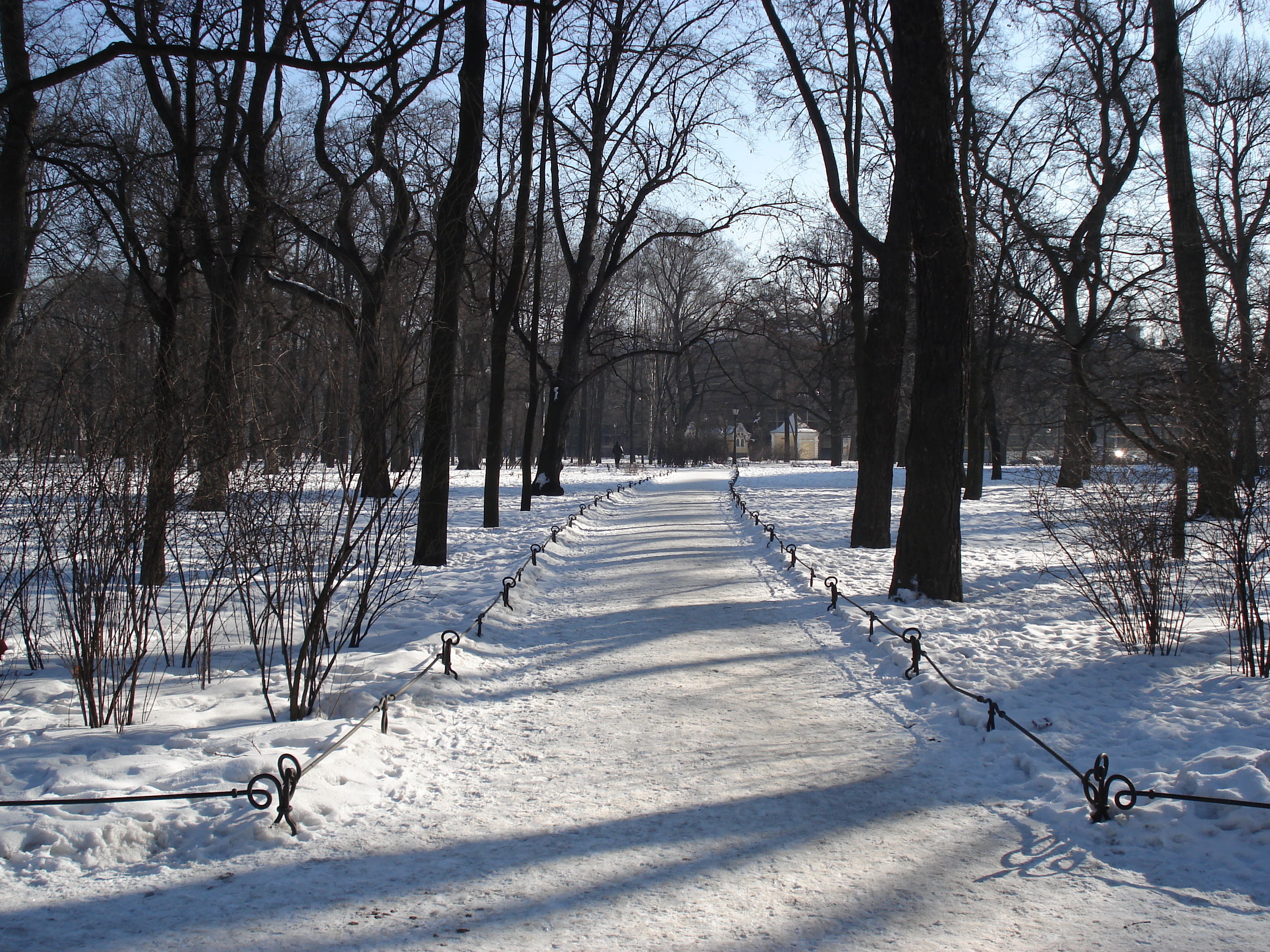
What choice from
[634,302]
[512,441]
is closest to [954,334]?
[634,302]

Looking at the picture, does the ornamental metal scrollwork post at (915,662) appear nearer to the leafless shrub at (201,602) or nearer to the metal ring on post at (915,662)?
the metal ring on post at (915,662)

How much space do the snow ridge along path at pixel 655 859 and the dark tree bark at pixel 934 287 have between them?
10.5ft

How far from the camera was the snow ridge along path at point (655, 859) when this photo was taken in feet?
9.30

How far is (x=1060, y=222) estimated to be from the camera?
78.3 feet

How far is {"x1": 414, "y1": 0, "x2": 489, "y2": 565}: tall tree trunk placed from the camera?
9984 millimetres

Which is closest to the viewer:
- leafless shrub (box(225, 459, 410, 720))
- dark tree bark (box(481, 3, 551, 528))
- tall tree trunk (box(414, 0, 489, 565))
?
leafless shrub (box(225, 459, 410, 720))

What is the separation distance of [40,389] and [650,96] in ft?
57.6

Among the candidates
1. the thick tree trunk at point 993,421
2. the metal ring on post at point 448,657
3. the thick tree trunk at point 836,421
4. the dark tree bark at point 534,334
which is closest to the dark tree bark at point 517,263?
the dark tree bark at point 534,334

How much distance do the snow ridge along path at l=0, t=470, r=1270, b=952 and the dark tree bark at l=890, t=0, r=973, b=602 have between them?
322 cm

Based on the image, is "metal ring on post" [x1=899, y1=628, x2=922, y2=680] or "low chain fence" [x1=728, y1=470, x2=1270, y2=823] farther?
"metal ring on post" [x1=899, y1=628, x2=922, y2=680]

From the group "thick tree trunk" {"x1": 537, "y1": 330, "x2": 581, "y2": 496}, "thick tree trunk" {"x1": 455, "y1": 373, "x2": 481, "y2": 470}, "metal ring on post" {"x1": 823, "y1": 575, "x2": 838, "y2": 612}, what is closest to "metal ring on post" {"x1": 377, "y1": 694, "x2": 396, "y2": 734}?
"metal ring on post" {"x1": 823, "y1": 575, "x2": 838, "y2": 612}

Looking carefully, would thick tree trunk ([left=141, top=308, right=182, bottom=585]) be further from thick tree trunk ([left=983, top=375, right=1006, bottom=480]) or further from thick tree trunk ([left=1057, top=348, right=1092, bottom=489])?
thick tree trunk ([left=983, top=375, right=1006, bottom=480])

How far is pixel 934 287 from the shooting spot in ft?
28.1

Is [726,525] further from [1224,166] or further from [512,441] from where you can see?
[512,441]
